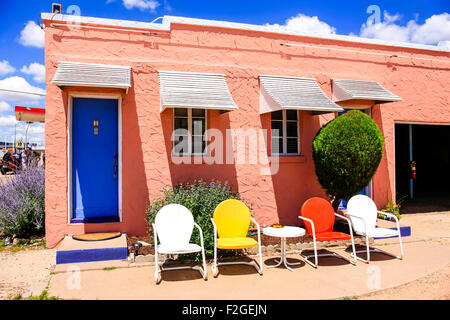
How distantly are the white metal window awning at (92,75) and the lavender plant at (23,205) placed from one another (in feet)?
8.08

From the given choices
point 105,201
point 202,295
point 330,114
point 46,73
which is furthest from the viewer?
point 330,114

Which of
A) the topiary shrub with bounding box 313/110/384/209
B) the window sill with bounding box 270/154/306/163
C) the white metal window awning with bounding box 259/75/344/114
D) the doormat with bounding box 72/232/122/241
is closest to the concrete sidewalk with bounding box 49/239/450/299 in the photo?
the doormat with bounding box 72/232/122/241

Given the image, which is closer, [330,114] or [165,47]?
[165,47]

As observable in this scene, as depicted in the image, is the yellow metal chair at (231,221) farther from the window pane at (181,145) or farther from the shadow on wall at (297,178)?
the shadow on wall at (297,178)

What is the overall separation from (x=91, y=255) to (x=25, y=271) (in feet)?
2.95

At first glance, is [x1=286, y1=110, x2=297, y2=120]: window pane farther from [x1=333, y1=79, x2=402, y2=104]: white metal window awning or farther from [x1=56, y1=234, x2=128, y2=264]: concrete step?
[x1=56, y1=234, x2=128, y2=264]: concrete step

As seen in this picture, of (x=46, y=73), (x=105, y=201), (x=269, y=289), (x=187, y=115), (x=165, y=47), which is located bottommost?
(x=269, y=289)

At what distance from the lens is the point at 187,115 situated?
710 cm

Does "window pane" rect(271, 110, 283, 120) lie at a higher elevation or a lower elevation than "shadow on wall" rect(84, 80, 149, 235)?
higher

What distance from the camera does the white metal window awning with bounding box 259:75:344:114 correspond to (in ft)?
22.2

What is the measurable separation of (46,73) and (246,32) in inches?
155

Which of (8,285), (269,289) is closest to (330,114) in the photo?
(269,289)

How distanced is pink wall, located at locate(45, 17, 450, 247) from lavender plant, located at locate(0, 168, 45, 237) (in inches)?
31.7

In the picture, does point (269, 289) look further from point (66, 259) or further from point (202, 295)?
point (66, 259)
